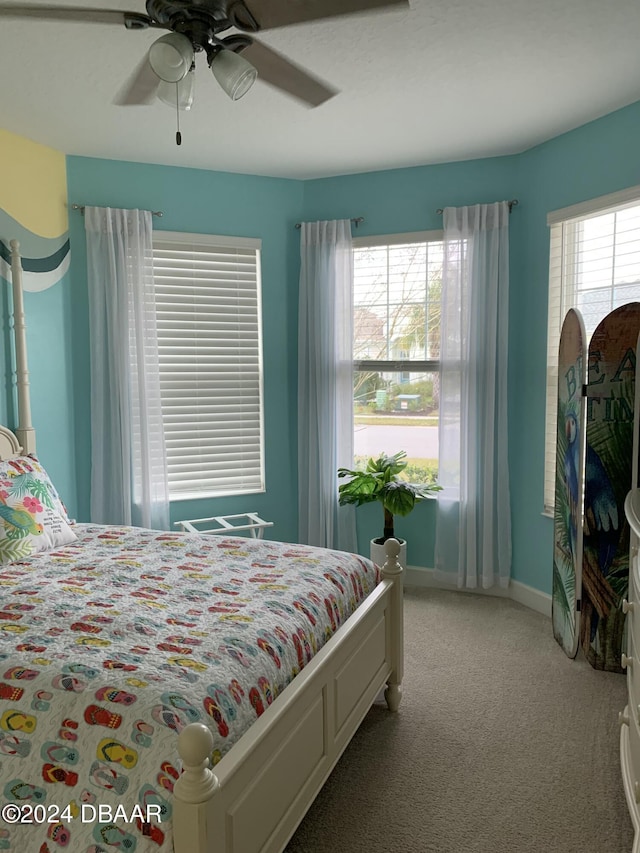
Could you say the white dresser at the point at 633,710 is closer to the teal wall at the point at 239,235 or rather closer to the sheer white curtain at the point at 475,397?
the sheer white curtain at the point at 475,397

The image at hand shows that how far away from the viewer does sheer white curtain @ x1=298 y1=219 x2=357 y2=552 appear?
4387 millimetres

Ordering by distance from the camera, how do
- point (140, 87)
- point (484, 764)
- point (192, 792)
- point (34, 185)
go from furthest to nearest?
point (34, 185), point (484, 764), point (140, 87), point (192, 792)

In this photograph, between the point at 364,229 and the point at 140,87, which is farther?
the point at 364,229

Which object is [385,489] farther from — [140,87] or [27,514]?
[140,87]

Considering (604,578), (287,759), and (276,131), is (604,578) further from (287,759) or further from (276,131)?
(276,131)

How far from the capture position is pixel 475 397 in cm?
413

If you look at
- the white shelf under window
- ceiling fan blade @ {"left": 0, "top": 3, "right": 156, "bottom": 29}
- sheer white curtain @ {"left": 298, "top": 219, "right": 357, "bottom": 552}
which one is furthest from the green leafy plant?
ceiling fan blade @ {"left": 0, "top": 3, "right": 156, "bottom": 29}

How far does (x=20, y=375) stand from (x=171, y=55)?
87.9 inches

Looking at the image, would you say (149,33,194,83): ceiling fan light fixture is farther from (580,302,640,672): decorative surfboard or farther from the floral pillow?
(580,302,640,672): decorative surfboard

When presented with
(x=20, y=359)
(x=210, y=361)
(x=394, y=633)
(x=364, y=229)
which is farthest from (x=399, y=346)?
(x=20, y=359)

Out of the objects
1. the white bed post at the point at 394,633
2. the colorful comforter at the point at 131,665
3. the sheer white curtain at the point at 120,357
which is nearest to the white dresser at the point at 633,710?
the white bed post at the point at 394,633

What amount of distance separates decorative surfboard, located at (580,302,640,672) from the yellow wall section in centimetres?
301

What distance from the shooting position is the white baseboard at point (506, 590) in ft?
13.0

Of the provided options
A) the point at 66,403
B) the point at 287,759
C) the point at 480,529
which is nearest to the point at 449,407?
the point at 480,529
